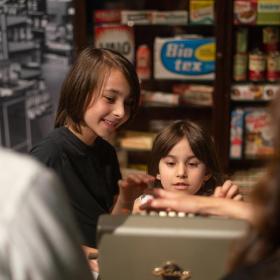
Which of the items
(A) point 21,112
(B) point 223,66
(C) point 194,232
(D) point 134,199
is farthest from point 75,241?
(A) point 21,112

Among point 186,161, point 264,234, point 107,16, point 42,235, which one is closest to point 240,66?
point 107,16

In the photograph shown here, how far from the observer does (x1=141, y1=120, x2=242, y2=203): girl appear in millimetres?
1444

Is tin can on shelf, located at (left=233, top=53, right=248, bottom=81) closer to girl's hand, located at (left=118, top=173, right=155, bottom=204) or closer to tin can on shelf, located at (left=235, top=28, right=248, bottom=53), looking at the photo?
tin can on shelf, located at (left=235, top=28, right=248, bottom=53)

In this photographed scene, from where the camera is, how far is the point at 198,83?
338 cm

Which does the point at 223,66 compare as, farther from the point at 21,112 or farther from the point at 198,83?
the point at 21,112

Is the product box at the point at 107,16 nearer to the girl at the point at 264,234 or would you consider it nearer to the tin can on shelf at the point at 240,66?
the tin can on shelf at the point at 240,66

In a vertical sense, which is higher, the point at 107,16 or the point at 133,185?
the point at 107,16

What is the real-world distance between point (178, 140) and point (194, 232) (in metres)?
0.71

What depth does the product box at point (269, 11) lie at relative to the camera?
3.15m

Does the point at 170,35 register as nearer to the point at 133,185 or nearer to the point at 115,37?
the point at 115,37

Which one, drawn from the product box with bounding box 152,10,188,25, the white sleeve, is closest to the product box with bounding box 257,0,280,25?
the product box with bounding box 152,10,188,25

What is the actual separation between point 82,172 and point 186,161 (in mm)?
319

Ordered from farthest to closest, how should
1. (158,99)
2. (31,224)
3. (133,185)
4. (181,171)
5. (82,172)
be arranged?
(158,99) < (82,172) < (181,171) < (133,185) < (31,224)

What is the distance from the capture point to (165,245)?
81 cm
